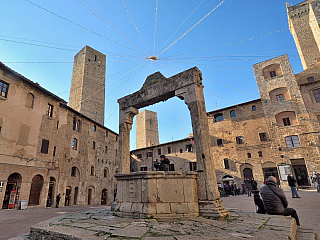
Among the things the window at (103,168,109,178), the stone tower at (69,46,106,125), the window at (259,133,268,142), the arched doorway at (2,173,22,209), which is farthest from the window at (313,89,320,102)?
the arched doorway at (2,173,22,209)

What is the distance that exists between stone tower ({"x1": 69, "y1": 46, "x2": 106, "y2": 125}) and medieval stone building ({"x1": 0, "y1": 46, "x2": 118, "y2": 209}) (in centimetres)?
203

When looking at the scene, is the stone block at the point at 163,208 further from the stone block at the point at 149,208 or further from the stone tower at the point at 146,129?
the stone tower at the point at 146,129

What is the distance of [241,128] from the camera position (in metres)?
23.3

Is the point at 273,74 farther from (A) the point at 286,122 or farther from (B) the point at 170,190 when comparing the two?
(B) the point at 170,190

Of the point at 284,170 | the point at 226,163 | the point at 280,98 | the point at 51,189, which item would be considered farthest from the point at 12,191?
the point at 280,98

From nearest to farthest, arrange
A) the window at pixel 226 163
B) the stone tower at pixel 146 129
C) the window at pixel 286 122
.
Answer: the window at pixel 286 122, the window at pixel 226 163, the stone tower at pixel 146 129

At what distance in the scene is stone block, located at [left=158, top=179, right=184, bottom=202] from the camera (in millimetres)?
5117

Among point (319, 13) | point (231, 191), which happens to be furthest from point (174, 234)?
point (319, 13)

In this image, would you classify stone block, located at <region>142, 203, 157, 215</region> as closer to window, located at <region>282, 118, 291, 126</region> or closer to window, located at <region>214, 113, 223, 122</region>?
window, located at <region>282, 118, 291, 126</region>

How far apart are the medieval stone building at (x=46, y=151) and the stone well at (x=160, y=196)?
12.2 metres

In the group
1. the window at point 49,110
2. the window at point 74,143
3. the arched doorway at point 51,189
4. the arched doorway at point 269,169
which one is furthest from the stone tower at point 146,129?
the window at point 49,110

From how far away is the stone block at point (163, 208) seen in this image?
4953mm

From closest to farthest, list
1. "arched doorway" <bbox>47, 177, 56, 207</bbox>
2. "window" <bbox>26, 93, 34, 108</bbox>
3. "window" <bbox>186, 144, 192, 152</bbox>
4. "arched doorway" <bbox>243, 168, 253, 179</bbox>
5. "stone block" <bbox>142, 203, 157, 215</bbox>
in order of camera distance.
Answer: "stone block" <bbox>142, 203, 157, 215</bbox>
"window" <bbox>26, 93, 34, 108</bbox>
"arched doorway" <bbox>47, 177, 56, 207</bbox>
"arched doorway" <bbox>243, 168, 253, 179</bbox>
"window" <bbox>186, 144, 192, 152</bbox>

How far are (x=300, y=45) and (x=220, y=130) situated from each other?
2308 centimetres
